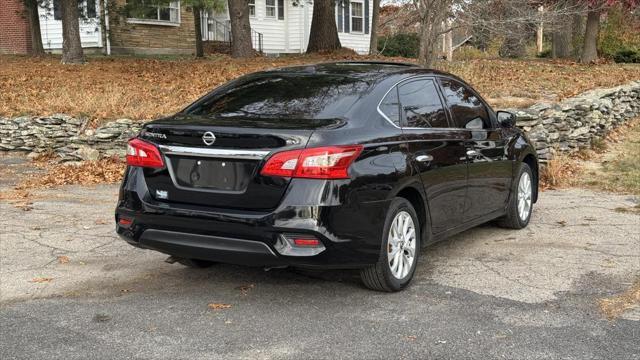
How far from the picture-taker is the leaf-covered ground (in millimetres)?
11852

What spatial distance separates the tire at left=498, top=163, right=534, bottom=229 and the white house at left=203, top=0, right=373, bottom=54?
2426cm

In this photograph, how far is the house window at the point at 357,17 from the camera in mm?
35062

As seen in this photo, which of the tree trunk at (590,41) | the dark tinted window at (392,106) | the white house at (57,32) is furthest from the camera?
the white house at (57,32)

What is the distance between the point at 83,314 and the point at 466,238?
12.4 feet

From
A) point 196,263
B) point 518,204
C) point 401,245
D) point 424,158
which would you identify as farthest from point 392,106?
point 518,204

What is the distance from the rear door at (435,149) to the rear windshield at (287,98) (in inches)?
19.2

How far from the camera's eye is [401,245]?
504 cm

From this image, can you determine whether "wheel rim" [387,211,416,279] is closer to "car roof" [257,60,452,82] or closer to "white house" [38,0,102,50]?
"car roof" [257,60,452,82]

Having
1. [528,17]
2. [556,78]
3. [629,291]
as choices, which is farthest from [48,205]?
[556,78]

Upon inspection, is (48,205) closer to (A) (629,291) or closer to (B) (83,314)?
(B) (83,314)

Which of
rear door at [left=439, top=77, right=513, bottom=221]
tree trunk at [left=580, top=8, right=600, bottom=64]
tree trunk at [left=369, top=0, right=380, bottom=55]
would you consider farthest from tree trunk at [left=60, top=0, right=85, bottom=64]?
tree trunk at [left=580, top=8, right=600, bottom=64]

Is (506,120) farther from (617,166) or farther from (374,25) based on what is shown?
(374,25)

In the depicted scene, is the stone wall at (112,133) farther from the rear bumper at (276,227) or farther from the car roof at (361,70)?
the rear bumper at (276,227)

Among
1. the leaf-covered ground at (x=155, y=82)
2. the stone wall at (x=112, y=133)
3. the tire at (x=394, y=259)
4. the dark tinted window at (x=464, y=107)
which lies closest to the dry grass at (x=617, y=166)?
the stone wall at (x=112, y=133)
